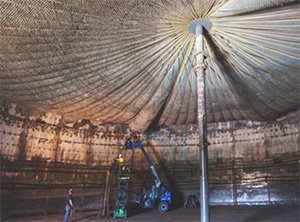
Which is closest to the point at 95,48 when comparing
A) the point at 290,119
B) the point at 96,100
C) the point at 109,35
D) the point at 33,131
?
the point at 109,35

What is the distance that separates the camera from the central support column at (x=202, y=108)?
683 cm

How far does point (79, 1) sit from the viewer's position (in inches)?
263

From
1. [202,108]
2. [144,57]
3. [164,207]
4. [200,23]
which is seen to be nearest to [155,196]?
[164,207]

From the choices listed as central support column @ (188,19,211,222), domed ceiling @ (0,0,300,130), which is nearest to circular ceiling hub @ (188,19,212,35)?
central support column @ (188,19,211,222)

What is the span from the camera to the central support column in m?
6.83

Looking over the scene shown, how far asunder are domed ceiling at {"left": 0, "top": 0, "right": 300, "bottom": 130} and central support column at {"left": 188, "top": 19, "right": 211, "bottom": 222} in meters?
0.36

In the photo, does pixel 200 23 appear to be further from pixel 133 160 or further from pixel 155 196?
pixel 133 160

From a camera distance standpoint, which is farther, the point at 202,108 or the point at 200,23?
the point at 200,23

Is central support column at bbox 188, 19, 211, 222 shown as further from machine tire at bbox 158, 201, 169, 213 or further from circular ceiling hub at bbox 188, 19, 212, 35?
machine tire at bbox 158, 201, 169, 213

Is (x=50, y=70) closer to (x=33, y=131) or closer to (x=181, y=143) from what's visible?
(x=33, y=131)

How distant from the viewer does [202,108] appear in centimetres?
775

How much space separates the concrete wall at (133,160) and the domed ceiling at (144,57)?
0.94 metres

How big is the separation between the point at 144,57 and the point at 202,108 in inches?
131

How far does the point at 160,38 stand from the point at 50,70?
430cm
